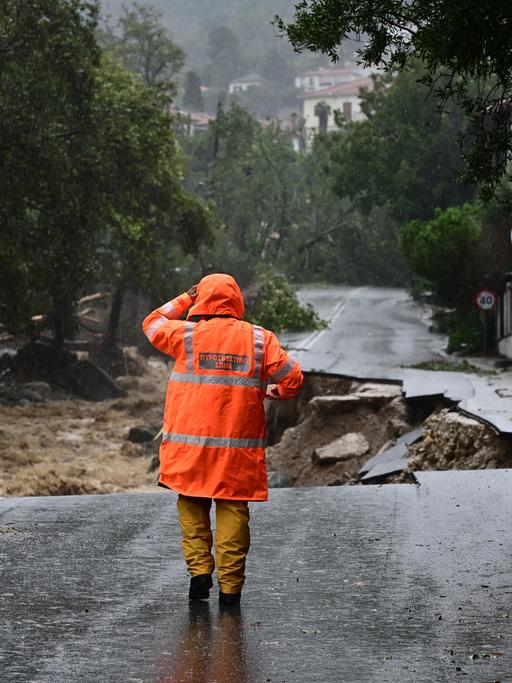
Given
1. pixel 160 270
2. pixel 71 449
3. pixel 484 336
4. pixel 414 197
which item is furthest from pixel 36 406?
pixel 414 197

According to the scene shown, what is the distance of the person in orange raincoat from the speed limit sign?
2597cm

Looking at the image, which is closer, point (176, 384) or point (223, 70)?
point (176, 384)

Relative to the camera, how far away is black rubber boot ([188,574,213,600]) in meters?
6.39

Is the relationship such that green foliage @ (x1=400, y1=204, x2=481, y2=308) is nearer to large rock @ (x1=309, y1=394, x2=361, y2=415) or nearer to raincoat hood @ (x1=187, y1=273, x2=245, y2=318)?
large rock @ (x1=309, y1=394, x2=361, y2=415)

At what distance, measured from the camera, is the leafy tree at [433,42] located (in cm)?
710

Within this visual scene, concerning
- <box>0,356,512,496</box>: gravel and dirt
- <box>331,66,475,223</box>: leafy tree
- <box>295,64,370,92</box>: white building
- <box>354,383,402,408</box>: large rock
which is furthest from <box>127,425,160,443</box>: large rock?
<box>295,64,370,92</box>: white building

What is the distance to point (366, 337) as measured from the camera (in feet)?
121

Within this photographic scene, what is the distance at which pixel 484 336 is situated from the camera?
33.4m

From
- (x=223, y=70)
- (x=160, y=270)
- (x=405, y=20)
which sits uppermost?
(x=223, y=70)

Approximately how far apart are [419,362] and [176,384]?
73.1 feet

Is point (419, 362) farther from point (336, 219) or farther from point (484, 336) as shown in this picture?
point (336, 219)

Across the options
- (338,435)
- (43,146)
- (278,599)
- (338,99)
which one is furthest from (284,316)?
(338,99)

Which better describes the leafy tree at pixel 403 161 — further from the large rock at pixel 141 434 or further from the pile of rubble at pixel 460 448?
the pile of rubble at pixel 460 448

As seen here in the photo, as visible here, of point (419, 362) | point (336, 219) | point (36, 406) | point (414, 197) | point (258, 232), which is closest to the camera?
point (419, 362)
